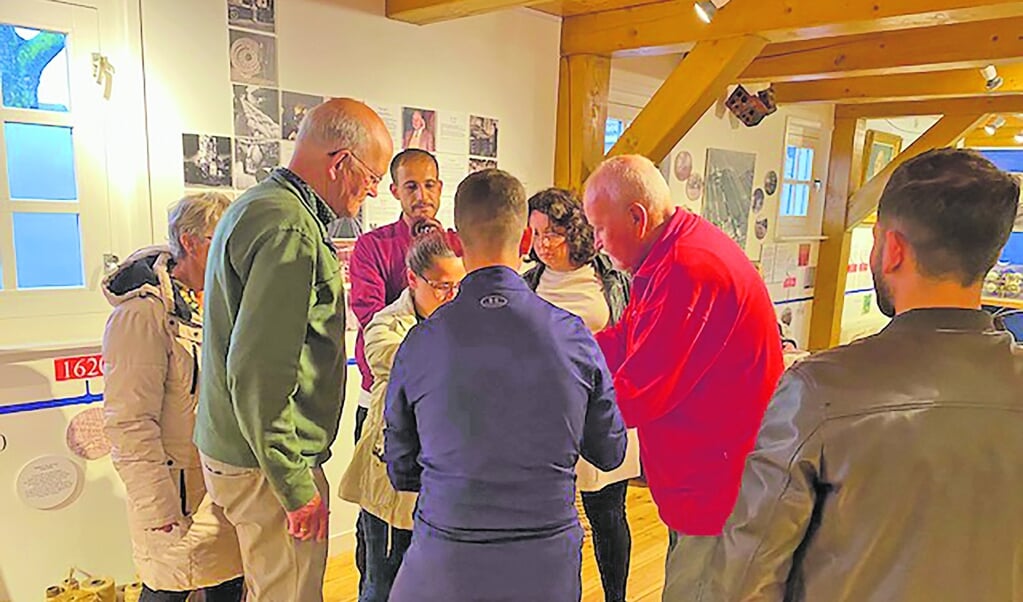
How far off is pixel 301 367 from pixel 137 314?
0.47m

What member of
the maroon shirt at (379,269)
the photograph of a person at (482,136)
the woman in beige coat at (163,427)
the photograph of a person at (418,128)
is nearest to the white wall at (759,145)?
the photograph of a person at (482,136)

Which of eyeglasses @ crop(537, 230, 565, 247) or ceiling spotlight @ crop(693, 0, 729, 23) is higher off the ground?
ceiling spotlight @ crop(693, 0, 729, 23)

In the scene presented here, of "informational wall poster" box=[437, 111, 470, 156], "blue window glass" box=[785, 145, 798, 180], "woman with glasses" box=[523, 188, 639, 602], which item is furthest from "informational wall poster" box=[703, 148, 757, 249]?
"woman with glasses" box=[523, 188, 639, 602]

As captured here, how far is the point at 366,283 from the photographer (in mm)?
2291

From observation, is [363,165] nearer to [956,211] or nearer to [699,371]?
[699,371]

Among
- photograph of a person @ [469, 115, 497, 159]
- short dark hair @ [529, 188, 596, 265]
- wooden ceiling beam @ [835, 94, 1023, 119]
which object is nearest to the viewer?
short dark hair @ [529, 188, 596, 265]

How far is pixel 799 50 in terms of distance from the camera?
3963mm

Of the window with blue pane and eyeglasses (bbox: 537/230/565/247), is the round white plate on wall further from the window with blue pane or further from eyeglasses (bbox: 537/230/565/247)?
the window with blue pane

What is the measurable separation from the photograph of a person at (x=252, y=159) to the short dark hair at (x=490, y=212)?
148 centimetres

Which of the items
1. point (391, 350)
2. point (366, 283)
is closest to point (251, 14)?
point (366, 283)

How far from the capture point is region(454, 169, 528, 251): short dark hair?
51.6 inches

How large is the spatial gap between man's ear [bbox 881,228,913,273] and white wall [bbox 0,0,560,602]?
2.23m

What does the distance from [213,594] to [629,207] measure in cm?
140

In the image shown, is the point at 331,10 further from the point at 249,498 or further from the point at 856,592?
the point at 856,592
